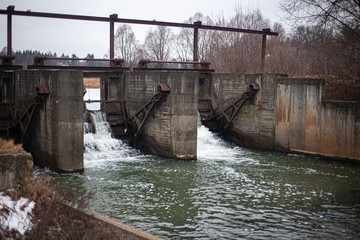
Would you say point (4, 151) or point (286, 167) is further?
point (286, 167)

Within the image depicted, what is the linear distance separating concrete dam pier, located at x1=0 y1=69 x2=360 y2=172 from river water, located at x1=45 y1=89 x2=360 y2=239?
61 centimetres

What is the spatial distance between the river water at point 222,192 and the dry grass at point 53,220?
7.54ft

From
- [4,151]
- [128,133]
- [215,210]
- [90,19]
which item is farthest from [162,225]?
[90,19]

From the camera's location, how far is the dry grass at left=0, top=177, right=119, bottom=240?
18.8ft

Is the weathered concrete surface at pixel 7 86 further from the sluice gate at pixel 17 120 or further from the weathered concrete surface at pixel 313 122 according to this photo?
the weathered concrete surface at pixel 313 122

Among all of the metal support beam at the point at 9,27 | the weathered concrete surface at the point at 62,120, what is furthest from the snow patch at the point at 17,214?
the metal support beam at the point at 9,27

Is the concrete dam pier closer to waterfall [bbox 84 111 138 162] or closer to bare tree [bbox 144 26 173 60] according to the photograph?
waterfall [bbox 84 111 138 162]

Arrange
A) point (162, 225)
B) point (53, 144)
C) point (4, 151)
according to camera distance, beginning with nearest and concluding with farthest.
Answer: point (4, 151)
point (162, 225)
point (53, 144)

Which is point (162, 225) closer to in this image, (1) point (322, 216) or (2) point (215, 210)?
(2) point (215, 210)

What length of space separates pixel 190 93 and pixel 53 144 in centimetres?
495

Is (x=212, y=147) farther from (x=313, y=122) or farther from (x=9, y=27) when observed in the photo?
(x=9, y=27)

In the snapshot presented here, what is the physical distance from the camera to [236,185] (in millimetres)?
12016

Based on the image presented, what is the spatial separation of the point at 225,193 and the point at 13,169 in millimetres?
5677

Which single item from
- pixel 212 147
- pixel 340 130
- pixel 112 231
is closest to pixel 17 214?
pixel 112 231
